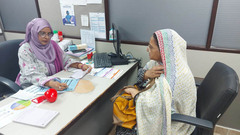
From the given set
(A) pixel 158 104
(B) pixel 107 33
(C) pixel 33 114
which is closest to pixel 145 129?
(A) pixel 158 104

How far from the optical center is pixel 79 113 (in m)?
0.93

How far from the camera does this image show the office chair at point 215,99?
0.86 metres

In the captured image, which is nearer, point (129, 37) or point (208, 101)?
point (208, 101)

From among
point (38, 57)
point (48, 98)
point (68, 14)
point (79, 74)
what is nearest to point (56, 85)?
point (48, 98)

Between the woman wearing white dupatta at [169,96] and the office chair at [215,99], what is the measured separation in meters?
0.09

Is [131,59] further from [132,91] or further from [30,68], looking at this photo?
[30,68]

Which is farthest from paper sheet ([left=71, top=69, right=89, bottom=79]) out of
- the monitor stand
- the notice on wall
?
the notice on wall

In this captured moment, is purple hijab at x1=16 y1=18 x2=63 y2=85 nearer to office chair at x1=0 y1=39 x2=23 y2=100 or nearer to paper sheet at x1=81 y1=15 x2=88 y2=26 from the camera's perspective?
office chair at x1=0 y1=39 x2=23 y2=100

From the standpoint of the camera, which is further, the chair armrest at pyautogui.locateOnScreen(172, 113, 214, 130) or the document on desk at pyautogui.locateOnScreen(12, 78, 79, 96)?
the document on desk at pyautogui.locateOnScreen(12, 78, 79, 96)

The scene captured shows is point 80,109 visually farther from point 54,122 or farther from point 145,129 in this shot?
point 145,129

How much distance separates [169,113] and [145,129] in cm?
20

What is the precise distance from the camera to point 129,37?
6.01ft

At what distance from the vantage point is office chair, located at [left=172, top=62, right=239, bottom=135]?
2.83 feet

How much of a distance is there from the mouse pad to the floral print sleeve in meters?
0.22
